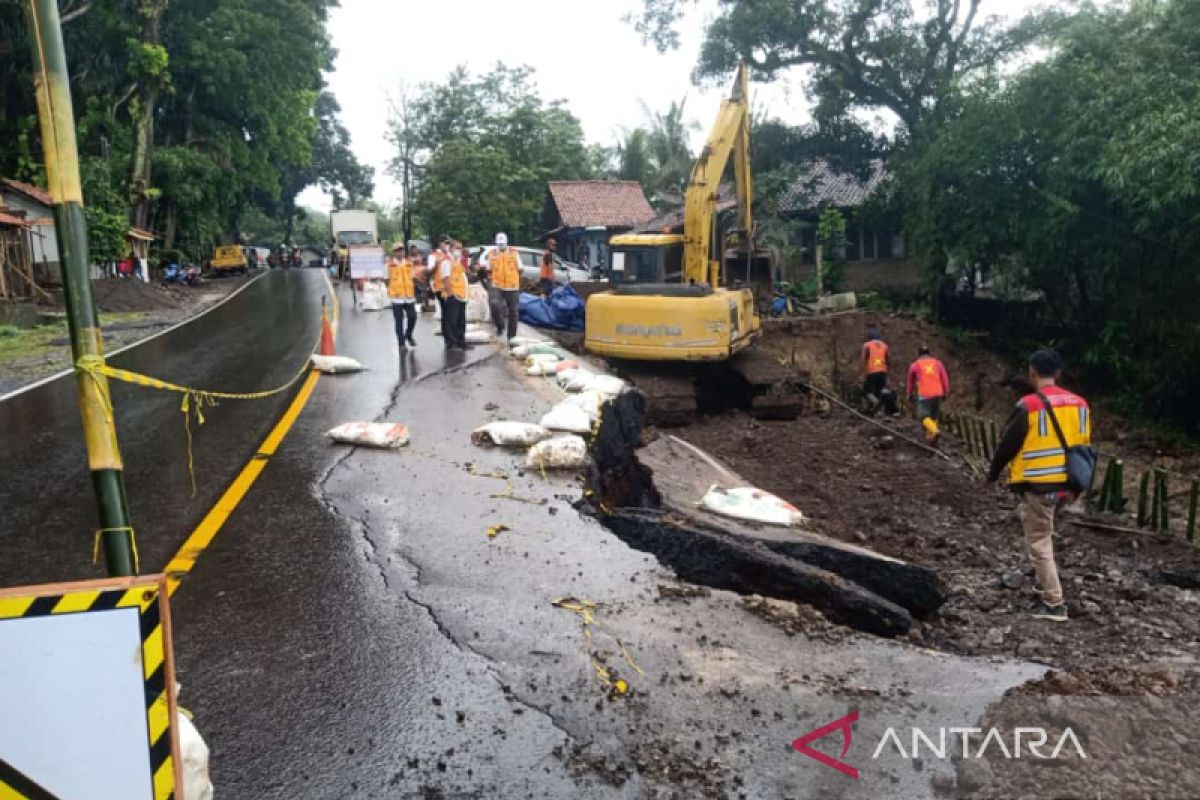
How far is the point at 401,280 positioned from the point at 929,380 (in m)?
8.51

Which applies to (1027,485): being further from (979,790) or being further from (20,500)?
(20,500)

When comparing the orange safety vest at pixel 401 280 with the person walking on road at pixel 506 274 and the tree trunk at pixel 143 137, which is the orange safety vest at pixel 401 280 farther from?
the tree trunk at pixel 143 137

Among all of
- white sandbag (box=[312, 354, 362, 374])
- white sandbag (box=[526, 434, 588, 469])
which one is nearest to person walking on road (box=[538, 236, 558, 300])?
white sandbag (box=[312, 354, 362, 374])

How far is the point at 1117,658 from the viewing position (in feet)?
19.2

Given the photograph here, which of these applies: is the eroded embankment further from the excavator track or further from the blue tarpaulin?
the blue tarpaulin

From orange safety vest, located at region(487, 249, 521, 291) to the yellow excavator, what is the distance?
1.30 meters

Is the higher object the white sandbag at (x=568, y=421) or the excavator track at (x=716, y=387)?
the white sandbag at (x=568, y=421)

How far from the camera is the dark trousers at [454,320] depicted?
14.5m

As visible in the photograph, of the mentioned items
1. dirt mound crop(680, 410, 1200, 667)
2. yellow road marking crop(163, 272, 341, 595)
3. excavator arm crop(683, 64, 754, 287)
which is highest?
excavator arm crop(683, 64, 754, 287)

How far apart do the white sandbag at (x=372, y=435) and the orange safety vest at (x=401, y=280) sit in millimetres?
5652

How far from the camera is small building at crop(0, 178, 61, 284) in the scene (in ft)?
83.8

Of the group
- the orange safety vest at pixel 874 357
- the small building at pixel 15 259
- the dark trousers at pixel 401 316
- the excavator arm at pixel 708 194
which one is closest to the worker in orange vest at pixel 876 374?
the orange safety vest at pixel 874 357

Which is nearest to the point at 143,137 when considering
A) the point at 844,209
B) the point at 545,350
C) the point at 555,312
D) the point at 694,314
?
the point at 555,312

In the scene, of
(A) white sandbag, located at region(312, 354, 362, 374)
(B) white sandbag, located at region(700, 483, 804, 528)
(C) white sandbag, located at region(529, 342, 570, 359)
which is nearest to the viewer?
(B) white sandbag, located at region(700, 483, 804, 528)
